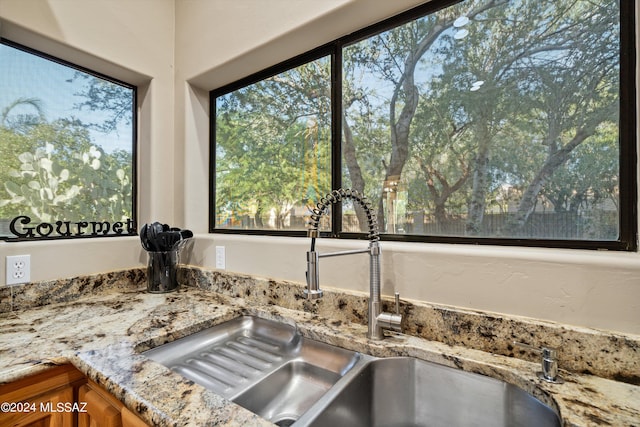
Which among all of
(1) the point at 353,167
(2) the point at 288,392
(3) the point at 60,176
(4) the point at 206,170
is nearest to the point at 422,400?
(2) the point at 288,392

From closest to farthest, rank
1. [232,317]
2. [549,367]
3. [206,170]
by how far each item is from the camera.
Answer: [549,367] < [232,317] < [206,170]

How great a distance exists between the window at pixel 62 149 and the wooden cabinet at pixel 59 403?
789 millimetres

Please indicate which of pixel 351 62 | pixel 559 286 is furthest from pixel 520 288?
pixel 351 62

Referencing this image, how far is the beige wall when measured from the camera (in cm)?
72

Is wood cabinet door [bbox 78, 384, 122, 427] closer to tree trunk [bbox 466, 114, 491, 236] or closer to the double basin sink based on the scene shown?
the double basin sink

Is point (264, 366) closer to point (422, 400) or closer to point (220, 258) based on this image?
point (422, 400)

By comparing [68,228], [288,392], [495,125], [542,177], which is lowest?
[288,392]

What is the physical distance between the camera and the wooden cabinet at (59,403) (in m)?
0.69

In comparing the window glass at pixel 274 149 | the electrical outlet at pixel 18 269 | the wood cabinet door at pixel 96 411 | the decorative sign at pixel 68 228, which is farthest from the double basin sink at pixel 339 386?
the decorative sign at pixel 68 228

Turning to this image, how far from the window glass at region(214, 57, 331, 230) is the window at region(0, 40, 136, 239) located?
510 mm

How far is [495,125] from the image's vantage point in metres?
0.91

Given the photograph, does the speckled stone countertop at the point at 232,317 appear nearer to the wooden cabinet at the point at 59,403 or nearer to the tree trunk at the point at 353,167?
the wooden cabinet at the point at 59,403

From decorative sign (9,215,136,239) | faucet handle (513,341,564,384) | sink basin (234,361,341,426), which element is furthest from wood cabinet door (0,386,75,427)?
faucet handle (513,341,564,384)

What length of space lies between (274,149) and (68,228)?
1.04 m
